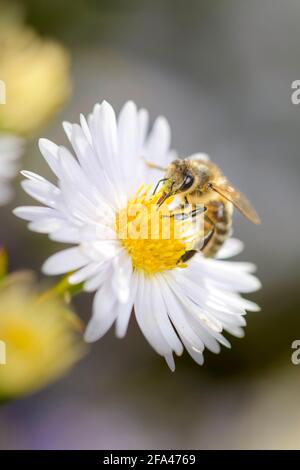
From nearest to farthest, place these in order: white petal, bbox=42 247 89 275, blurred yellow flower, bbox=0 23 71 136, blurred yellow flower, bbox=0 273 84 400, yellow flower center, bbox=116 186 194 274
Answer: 1. white petal, bbox=42 247 89 275
2. blurred yellow flower, bbox=0 273 84 400
3. yellow flower center, bbox=116 186 194 274
4. blurred yellow flower, bbox=0 23 71 136

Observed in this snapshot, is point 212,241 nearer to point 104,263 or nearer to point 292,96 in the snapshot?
point 104,263

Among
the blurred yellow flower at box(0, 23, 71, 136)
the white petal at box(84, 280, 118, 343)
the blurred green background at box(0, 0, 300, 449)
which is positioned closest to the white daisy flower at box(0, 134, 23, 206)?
the blurred yellow flower at box(0, 23, 71, 136)

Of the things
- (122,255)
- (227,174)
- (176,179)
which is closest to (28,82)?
(176,179)

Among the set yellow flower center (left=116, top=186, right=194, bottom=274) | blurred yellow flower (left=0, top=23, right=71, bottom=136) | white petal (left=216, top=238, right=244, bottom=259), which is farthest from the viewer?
blurred yellow flower (left=0, top=23, right=71, bottom=136)

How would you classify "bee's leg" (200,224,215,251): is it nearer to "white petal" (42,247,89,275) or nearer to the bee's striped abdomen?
the bee's striped abdomen

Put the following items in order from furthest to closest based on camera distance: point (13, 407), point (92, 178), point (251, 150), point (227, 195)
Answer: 1. point (251, 150)
2. point (13, 407)
3. point (227, 195)
4. point (92, 178)

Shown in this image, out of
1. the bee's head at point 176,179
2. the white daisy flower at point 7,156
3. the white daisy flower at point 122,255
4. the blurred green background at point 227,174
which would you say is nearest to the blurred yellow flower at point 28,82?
the white daisy flower at point 7,156

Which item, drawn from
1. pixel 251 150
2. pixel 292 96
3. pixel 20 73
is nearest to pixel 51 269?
pixel 20 73
